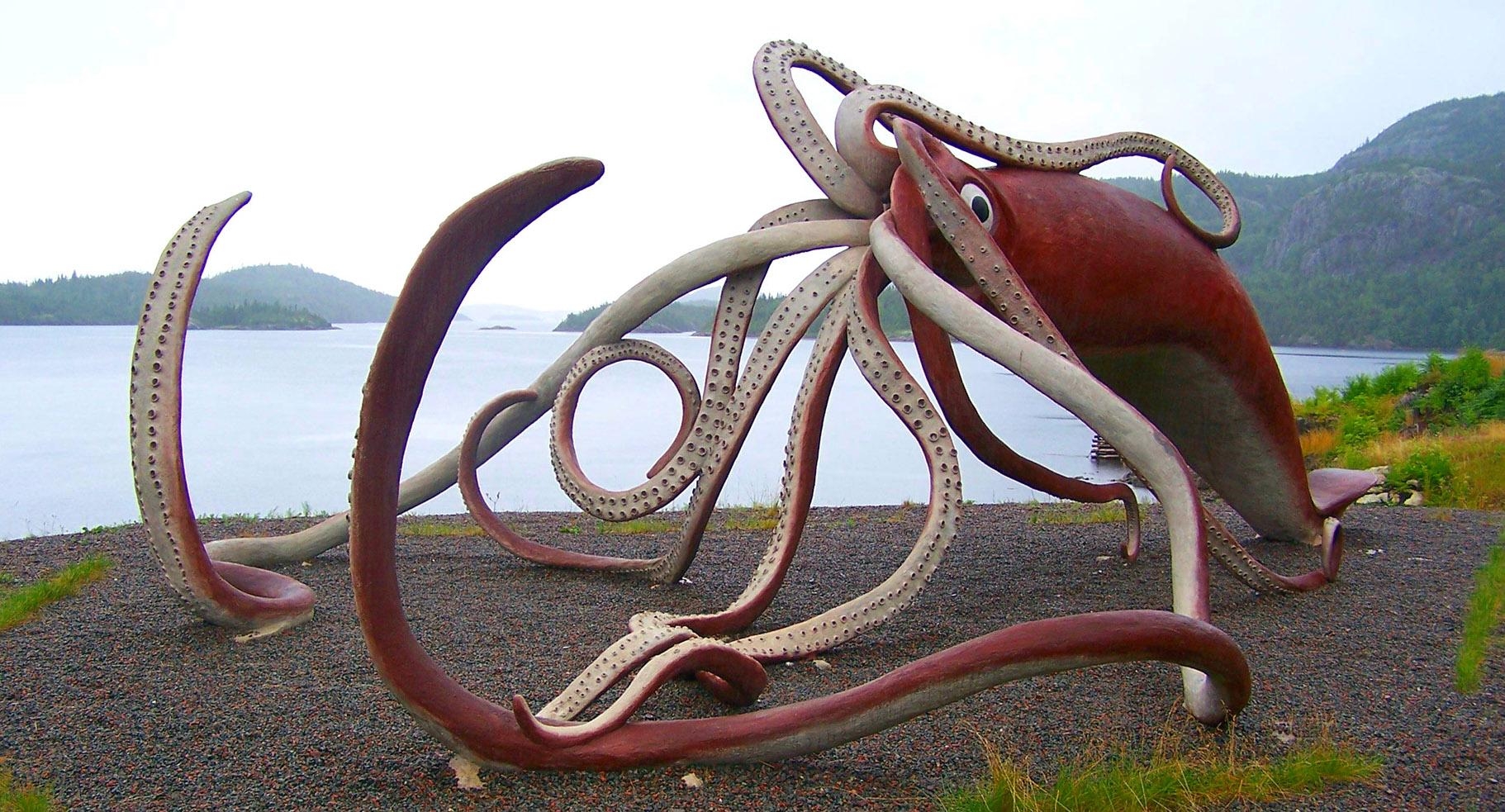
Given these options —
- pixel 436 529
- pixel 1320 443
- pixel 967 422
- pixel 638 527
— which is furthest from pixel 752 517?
pixel 1320 443

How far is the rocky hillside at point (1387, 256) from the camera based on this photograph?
32.3 meters

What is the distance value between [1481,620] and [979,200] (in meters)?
3.35

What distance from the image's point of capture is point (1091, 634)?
3.35 meters

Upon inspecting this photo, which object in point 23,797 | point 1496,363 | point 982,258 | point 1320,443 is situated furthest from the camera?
point 1496,363

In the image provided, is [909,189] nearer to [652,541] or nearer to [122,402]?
[652,541]

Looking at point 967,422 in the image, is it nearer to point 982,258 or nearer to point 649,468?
point 982,258

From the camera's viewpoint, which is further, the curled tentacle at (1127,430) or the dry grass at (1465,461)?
the dry grass at (1465,461)

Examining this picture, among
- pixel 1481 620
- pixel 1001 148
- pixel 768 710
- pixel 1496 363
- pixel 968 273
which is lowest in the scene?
pixel 1481 620

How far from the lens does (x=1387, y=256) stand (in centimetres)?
3919

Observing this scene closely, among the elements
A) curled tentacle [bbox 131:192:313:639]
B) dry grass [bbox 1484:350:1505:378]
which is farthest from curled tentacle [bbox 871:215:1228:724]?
dry grass [bbox 1484:350:1505:378]

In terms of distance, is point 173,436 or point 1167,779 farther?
point 173,436

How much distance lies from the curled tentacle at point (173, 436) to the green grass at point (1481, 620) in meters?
5.37

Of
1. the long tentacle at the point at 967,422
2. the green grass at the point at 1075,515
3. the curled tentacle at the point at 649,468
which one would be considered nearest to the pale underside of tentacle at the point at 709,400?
the curled tentacle at the point at 649,468

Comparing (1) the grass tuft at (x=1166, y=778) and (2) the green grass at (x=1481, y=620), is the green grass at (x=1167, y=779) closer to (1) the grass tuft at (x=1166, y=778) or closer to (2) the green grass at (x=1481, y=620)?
(1) the grass tuft at (x=1166, y=778)
